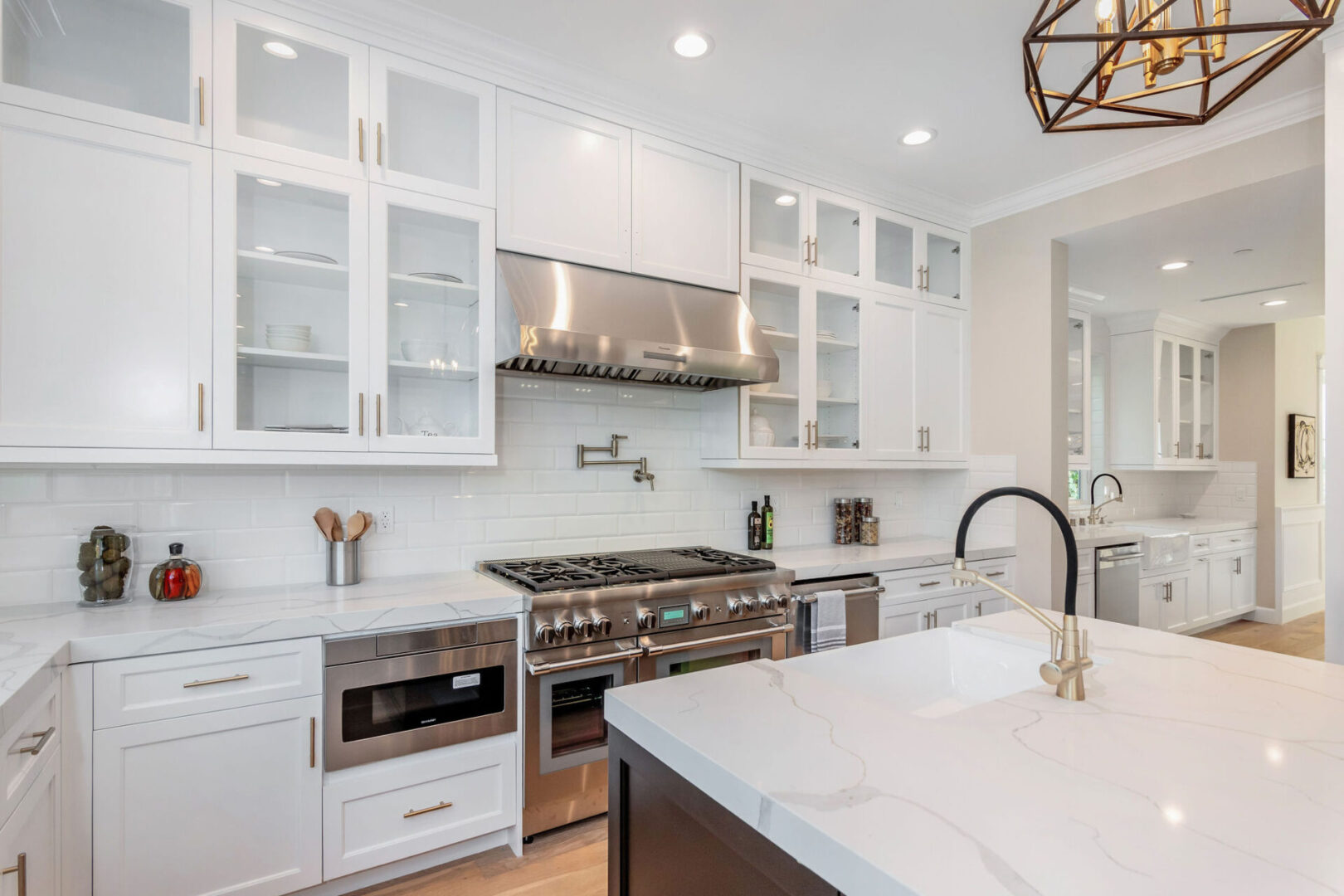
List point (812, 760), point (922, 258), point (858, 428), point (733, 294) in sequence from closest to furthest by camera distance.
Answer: point (812, 760) < point (733, 294) < point (858, 428) < point (922, 258)

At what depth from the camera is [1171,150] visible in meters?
3.08

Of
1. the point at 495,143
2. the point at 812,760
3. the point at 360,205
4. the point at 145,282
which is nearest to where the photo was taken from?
the point at 812,760

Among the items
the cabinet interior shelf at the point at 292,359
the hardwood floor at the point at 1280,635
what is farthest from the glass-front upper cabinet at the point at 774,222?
the hardwood floor at the point at 1280,635

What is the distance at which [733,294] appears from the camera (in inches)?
120

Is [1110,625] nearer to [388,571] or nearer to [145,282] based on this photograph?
[388,571]

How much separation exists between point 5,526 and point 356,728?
1.17 m

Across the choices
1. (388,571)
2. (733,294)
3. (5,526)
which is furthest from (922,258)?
(5,526)

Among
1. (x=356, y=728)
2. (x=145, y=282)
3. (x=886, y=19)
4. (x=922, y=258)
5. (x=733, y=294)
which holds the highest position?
(x=886, y=19)

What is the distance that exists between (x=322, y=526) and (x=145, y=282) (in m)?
0.88

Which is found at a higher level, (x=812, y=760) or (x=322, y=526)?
(x=322, y=526)

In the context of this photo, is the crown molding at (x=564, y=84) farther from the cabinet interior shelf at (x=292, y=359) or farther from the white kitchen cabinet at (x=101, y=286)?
the cabinet interior shelf at (x=292, y=359)

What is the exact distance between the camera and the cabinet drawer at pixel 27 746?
1299 mm

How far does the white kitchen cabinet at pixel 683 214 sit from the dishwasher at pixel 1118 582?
Result: 2977 mm

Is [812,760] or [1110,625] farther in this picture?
[1110,625]
